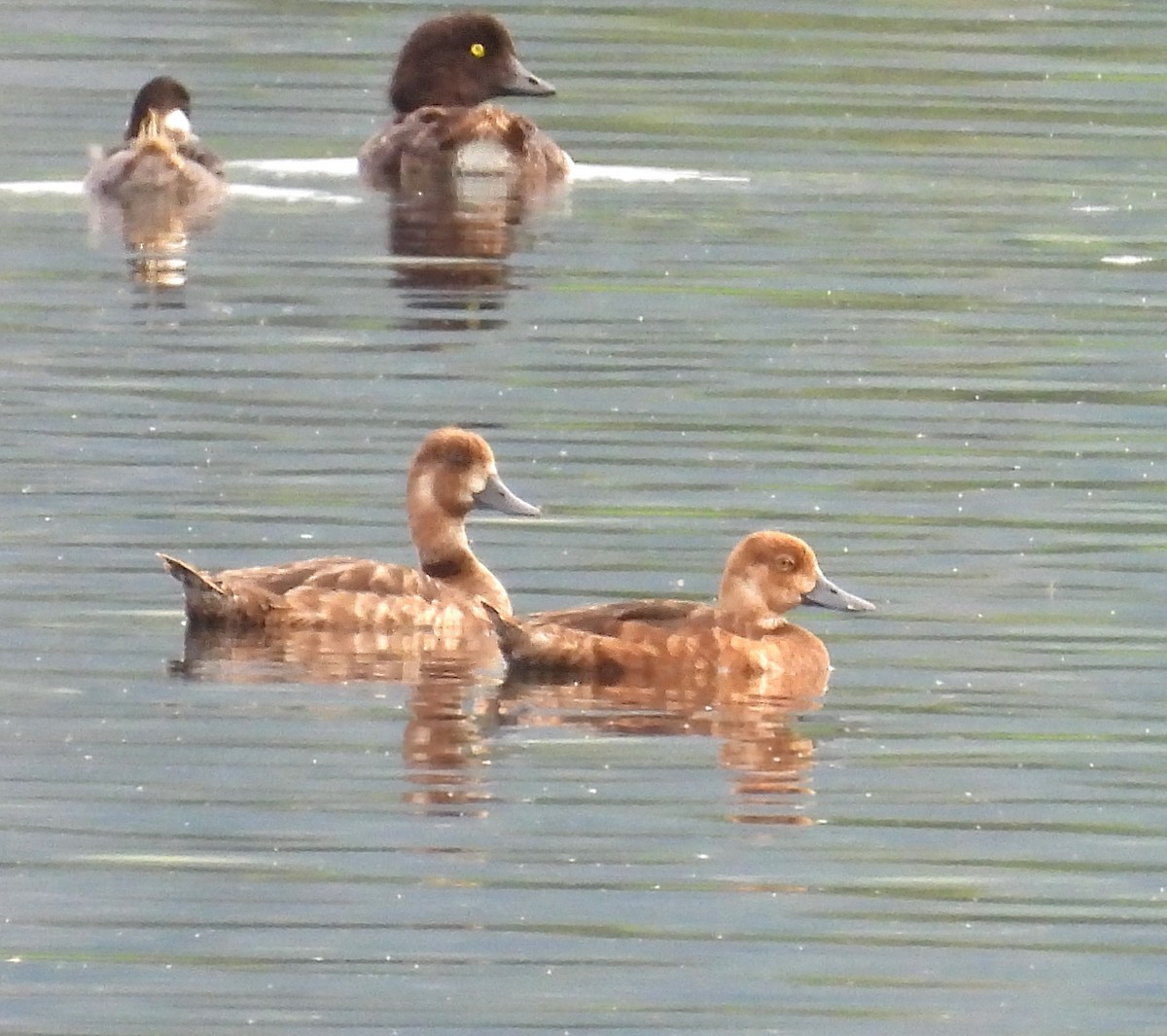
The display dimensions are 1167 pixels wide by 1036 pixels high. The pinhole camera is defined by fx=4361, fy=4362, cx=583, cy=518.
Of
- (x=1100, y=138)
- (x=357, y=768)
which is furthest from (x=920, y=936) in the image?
(x=1100, y=138)

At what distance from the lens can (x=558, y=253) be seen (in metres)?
19.8

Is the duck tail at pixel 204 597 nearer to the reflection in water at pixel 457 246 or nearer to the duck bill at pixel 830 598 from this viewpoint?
the duck bill at pixel 830 598

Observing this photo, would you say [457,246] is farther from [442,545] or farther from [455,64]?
[442,545]

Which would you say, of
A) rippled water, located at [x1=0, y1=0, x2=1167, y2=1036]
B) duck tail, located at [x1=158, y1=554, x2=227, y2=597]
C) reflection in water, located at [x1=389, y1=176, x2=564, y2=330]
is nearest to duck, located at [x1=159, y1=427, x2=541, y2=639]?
duck tail, located at [x1=158, y1=554, x2=227, y2=597]

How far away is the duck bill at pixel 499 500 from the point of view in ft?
42.3

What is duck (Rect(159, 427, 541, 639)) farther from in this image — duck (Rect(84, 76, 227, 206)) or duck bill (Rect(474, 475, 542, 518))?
duck (Rect(84, 76, 227, 206))

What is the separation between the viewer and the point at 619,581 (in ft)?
40.9

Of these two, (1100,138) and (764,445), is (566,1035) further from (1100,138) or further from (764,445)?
(1100,138)

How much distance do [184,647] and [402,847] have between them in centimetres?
229

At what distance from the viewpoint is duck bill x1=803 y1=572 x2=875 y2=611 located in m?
11.8

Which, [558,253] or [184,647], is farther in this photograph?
[558,253]

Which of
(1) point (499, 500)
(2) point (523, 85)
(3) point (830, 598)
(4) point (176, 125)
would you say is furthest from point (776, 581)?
(2) point (523, 85)

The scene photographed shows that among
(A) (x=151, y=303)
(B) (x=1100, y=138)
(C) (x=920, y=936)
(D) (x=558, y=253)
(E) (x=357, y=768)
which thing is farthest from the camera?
(B) (x=1100, y=138)

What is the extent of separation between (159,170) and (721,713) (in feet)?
35.3
